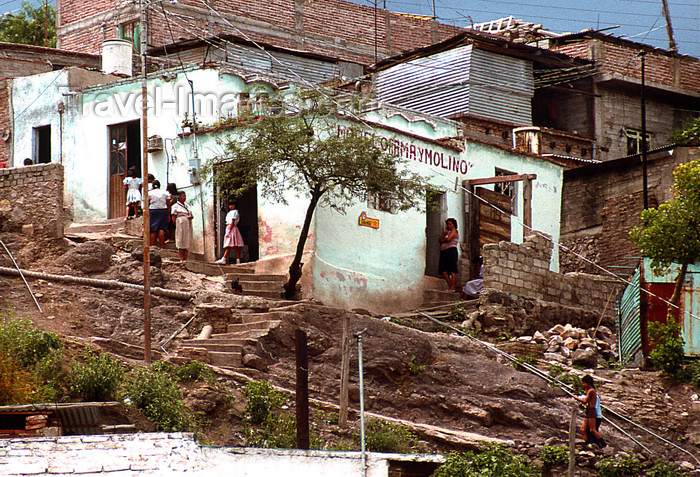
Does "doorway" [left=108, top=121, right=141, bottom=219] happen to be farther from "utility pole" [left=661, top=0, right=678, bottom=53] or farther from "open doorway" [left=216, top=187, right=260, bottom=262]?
"utility pole" [left=661, top=0, right=678, bottom=53]

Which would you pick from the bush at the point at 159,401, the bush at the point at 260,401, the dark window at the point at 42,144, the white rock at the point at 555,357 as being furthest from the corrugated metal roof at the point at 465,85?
the bush at the point at 159,401

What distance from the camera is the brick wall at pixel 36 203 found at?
22.2 metres

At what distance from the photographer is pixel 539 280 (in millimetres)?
24422

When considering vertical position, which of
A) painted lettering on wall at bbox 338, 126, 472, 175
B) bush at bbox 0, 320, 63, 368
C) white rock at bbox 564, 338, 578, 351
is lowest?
white rock at bbox 564, 338, 578, 351

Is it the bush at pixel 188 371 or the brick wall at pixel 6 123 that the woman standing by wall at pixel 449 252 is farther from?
the brick wall at pixel 6 123

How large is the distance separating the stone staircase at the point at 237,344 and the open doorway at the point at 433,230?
5.42 meters

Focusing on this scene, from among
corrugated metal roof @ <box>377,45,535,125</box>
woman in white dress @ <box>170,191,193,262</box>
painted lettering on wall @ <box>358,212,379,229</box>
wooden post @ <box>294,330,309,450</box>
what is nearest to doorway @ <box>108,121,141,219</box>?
woman in white dress @ <box>170,191,193,262</box>

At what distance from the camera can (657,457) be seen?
18.6m

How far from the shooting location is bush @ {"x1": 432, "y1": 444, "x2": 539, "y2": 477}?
1583 centimetres

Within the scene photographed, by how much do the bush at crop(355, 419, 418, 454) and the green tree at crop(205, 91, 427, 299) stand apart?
4.94m

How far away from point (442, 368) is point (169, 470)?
7567 mm

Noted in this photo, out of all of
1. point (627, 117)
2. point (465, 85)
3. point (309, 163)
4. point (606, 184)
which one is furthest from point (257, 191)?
point (627, 117)

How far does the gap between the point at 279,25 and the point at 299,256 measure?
16.9 meters

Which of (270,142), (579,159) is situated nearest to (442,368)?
(270,142)
